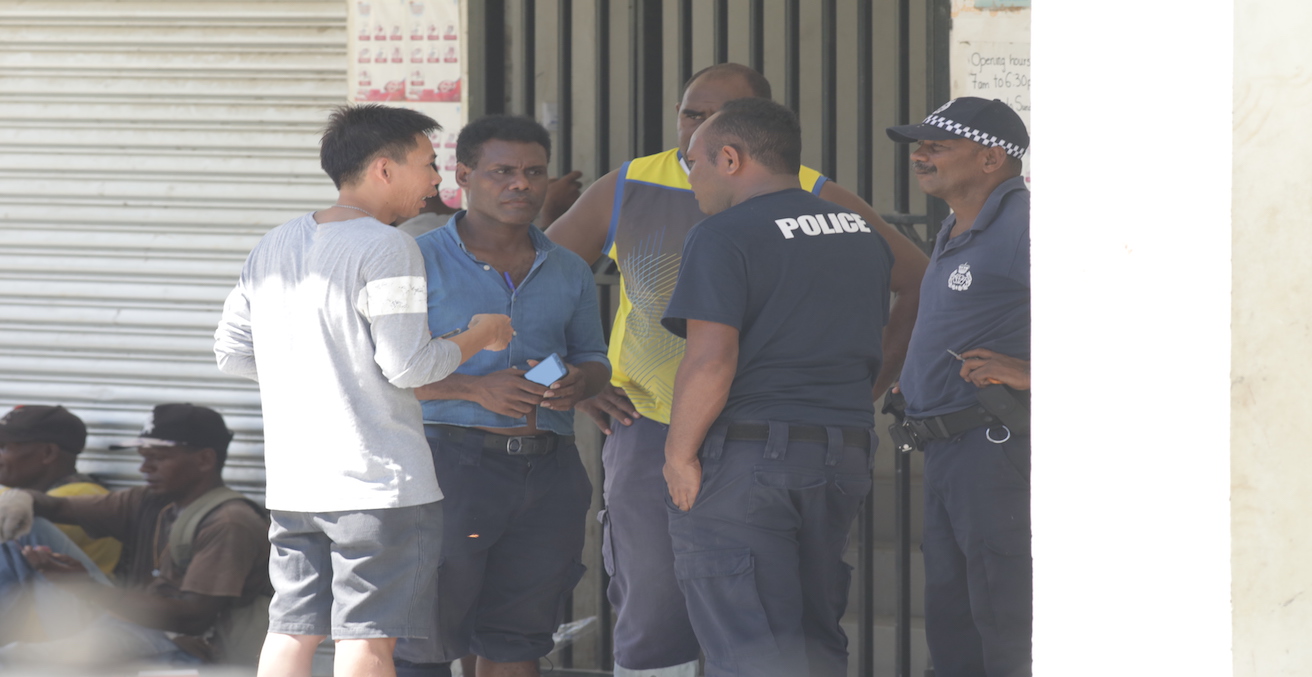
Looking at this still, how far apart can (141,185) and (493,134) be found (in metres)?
2.45

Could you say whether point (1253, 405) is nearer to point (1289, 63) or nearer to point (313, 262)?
point (1289, 63)

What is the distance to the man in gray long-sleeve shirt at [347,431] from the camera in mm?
2719

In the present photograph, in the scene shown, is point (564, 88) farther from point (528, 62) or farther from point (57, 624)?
point (57, 624)

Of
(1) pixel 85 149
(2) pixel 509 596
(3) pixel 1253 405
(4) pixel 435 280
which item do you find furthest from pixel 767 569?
(1) pixel 85 149

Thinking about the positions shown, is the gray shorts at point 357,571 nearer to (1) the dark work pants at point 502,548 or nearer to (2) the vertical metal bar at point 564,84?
(1) the dark work pants at point 502,548

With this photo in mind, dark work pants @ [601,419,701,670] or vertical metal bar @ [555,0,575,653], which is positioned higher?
vertical metal bar @ [555,0,575,653]

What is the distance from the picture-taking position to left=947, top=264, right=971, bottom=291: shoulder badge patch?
313cm

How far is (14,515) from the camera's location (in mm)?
4539

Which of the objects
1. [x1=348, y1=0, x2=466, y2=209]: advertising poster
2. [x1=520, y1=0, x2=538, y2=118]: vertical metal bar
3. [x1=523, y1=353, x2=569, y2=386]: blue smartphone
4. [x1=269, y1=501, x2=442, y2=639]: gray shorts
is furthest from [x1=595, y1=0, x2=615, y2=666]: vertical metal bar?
[x1=269, y1=501, x2=442, y2=639]: gray shorts

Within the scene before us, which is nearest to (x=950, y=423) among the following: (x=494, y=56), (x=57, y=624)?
(x=494, y=56)

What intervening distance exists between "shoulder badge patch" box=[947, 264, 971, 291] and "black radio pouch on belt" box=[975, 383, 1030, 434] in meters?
0.28

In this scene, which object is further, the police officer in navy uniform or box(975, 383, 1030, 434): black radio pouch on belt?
box(975, 383, 1030, 434): black radio pouch on belt

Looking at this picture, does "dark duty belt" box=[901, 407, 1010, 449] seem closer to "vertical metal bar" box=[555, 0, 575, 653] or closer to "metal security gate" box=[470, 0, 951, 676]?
"metal security gate" box=[470, 0, 951, 676]

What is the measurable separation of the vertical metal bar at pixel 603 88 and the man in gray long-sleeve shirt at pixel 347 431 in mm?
1852
